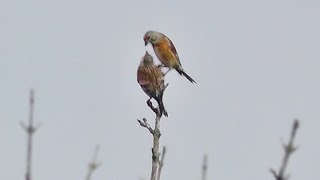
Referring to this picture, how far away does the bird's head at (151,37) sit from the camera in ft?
40.5

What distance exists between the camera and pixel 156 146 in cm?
628


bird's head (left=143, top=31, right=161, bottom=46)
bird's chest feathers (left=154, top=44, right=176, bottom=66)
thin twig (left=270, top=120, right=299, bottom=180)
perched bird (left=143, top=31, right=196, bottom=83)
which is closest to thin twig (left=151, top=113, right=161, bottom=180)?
thin twig (left=270, top=120, right=299, bottom=180)

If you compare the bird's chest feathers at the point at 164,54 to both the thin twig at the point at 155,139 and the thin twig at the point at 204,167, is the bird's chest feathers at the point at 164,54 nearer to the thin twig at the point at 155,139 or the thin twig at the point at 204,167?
the thin twig at the point at 155,139

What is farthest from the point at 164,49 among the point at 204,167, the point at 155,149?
the point at 204,167

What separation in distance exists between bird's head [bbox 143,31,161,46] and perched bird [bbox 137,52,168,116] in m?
4.55

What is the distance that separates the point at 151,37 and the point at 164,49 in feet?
3.08

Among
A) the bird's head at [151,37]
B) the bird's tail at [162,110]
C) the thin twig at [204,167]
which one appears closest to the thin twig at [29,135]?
the thin twig at [204,167]

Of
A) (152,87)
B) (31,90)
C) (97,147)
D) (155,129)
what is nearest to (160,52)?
(152,87)

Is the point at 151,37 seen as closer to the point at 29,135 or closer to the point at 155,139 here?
the point at 155,139

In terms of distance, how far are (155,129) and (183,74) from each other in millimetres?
8359

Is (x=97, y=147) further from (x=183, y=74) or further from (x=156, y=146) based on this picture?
(x=183, y=74)

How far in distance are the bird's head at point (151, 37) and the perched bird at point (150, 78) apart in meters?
4.55

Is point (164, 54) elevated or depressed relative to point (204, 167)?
elevated

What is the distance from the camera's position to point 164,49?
44.5 feet
